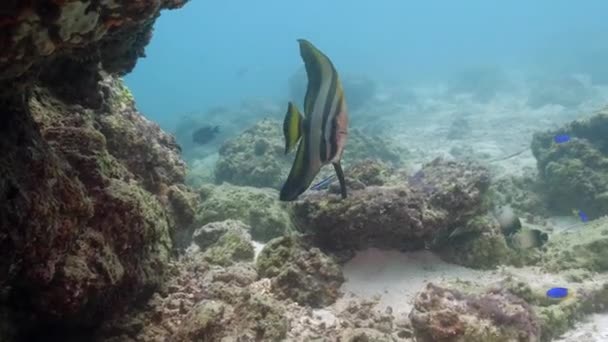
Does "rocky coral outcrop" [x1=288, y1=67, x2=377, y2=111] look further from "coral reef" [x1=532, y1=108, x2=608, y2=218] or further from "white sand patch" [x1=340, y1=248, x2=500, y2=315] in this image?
"white sand patch" [x1=340, y1=248, x2=500, y2=315]

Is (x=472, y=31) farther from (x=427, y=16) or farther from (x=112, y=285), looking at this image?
(x=112, y=285)

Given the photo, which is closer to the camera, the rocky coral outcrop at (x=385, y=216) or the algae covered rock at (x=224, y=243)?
the rocky coral outcrop at (x=385, y=216)

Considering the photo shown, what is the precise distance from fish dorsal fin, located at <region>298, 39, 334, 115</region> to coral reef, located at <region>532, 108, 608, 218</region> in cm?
818

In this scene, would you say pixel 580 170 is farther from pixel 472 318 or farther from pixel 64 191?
pixel 64 191

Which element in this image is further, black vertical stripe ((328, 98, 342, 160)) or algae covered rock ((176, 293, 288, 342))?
algae covered rock ((176, 293, 288, 342))

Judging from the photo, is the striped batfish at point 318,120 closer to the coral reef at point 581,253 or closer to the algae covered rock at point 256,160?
the coral reef at point 581,253

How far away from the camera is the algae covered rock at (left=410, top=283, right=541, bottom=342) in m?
3.50

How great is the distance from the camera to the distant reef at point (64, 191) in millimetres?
1739

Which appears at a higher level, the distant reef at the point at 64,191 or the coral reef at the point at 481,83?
the coral reef at the point at 481,83

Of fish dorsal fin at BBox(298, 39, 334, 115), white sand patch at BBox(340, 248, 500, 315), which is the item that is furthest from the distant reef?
white sand patch at BBox(340, 248, 500, 315)

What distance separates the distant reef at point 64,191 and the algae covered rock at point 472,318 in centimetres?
207

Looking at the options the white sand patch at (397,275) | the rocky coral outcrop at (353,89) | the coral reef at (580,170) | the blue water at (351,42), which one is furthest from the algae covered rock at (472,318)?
the blue water at (351,42)

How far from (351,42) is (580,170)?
11055cm

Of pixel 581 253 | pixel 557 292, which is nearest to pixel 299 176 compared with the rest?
pixel 557 292
